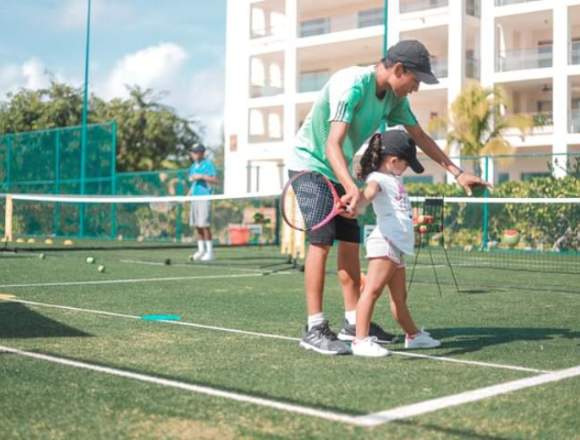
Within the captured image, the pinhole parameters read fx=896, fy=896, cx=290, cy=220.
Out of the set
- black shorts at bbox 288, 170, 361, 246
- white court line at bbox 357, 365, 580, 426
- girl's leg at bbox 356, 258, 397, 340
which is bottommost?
white court line at bbox 357, 365, 580, 426

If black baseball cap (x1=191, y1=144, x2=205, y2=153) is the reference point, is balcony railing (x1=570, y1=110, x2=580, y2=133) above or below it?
above

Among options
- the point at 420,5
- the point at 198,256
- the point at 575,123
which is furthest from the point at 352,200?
the point at 420,5

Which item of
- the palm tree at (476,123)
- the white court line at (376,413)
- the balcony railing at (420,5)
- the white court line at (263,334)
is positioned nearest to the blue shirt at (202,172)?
the white court line at (263,334)

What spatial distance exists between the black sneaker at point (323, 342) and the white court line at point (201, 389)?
4.04 feet

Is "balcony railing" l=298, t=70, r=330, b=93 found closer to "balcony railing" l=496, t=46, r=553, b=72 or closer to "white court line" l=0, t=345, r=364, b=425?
"balcony railing" l=496, t=46, r=553, b=72

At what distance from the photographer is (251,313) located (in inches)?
299

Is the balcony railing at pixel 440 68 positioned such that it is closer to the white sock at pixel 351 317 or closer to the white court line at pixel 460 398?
the white sock at pixel 351 317

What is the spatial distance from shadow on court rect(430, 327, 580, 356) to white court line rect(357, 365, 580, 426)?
0.92 m

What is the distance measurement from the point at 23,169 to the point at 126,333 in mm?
25907

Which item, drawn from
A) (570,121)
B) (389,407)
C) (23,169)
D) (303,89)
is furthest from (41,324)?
(303,89)

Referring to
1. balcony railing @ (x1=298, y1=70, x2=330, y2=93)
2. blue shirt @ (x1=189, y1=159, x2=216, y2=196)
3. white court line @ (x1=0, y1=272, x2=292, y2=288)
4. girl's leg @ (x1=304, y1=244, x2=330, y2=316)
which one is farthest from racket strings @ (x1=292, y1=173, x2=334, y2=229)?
balcony railing @ (x1=298, y1=70, x2=330, y2=93)

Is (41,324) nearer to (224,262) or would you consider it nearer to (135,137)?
(224,262)

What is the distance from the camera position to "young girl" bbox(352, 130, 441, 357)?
5.37 metres

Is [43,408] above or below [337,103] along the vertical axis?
below
